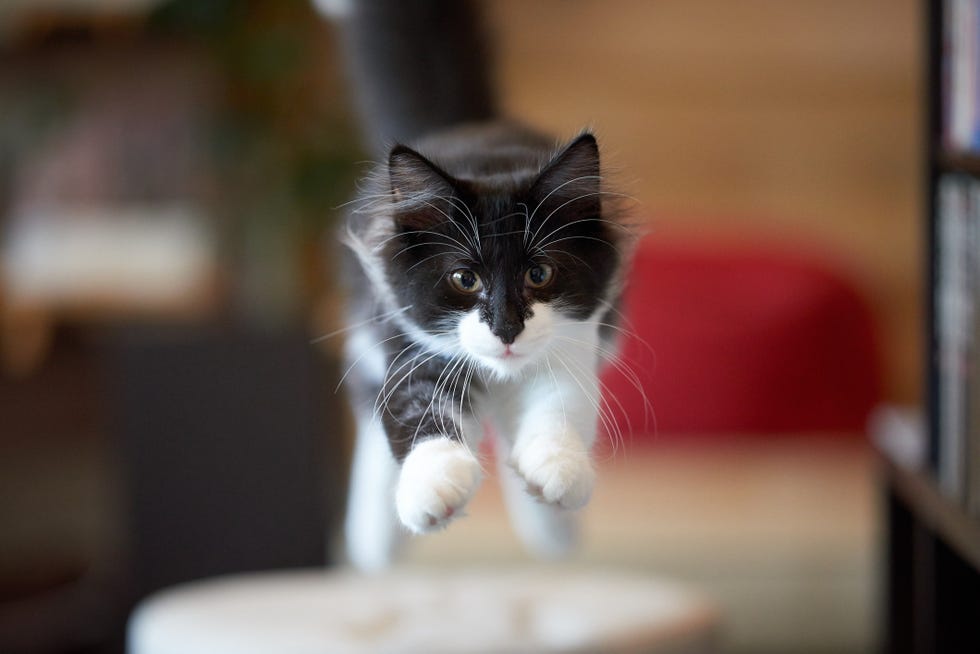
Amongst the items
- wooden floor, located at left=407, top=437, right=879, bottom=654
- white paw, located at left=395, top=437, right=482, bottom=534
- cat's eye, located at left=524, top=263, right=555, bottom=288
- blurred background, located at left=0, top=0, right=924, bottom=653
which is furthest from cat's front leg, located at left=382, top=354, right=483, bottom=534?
wooden floor, located at left=407, top=437, right=879, bottom=654

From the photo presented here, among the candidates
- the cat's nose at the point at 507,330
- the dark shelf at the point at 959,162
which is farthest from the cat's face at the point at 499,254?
the dark shelf at the point at 959,162

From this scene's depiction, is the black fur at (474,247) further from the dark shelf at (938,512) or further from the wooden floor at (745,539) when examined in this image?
the wooden floor at (745,539)

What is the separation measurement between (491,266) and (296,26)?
2759mm

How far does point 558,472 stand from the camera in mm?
829

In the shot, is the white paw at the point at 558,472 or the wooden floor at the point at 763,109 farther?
the wooden floor at the point at 763,109

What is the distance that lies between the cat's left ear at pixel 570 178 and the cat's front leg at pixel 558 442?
0.54 ft

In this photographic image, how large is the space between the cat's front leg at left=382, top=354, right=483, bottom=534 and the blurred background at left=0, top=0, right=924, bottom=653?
133 centimetres

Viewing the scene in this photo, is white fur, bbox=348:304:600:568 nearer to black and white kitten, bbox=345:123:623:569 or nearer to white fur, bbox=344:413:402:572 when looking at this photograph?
black and white kitten, bbox=345:123:623:569

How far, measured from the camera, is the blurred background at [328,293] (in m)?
2.59

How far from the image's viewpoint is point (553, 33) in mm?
3709

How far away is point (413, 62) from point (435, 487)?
55 cm

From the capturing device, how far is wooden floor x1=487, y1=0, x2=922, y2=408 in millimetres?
3701

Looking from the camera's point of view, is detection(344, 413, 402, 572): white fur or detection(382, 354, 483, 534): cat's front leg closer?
detection(382, 354, 483, 534): cat's front leg

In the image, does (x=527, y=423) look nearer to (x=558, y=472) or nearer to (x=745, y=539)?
(x=558, y=472)
